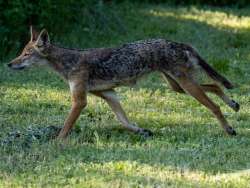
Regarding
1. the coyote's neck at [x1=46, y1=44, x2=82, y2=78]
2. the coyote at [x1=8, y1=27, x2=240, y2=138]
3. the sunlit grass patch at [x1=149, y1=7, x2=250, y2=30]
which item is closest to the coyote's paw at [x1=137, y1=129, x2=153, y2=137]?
the coyote at [x1=8, y1=27, x2=240, y2=138]

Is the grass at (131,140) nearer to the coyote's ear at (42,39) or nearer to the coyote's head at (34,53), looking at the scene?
the coyote's head at (34,53)

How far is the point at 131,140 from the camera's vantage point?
33.4 feet

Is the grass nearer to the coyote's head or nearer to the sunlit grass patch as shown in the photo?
the coyote's head

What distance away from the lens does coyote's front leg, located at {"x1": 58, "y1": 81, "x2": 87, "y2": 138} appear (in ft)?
33.3

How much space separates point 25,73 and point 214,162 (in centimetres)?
690

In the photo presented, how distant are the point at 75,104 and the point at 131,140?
2.81 ft

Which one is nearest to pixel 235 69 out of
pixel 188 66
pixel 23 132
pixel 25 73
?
pixel 25 73

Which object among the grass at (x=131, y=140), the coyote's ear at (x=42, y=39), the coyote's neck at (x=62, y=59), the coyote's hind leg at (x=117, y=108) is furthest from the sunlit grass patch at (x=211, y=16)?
the coyote's ear at (x=42, y=39)

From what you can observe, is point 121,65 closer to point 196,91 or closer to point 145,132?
point 145,132

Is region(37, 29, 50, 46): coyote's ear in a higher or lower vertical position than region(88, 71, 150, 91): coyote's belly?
higher

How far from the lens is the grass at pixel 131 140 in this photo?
8.13 m

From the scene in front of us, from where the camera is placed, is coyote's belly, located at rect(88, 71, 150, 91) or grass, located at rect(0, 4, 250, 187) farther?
coyote's belly, located at rect(88, 71, 150, 91)

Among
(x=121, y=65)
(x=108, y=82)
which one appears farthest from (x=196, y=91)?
(x=108, y=82)

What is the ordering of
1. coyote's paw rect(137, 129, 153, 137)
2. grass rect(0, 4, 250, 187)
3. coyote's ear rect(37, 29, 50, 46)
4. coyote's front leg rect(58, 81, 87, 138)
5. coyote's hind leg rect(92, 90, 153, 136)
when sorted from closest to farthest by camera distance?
1. grass rect(0, 4, 250, 187)
2. coyote's front leg rect(58, 81, 87, 138)
3. coyote's paw rect(137, 129, 153, 137)
4. coyote's ear rect(37, 29, 50, 46)
5. coyote's hind leg rect(92, 90, 153, 136)
